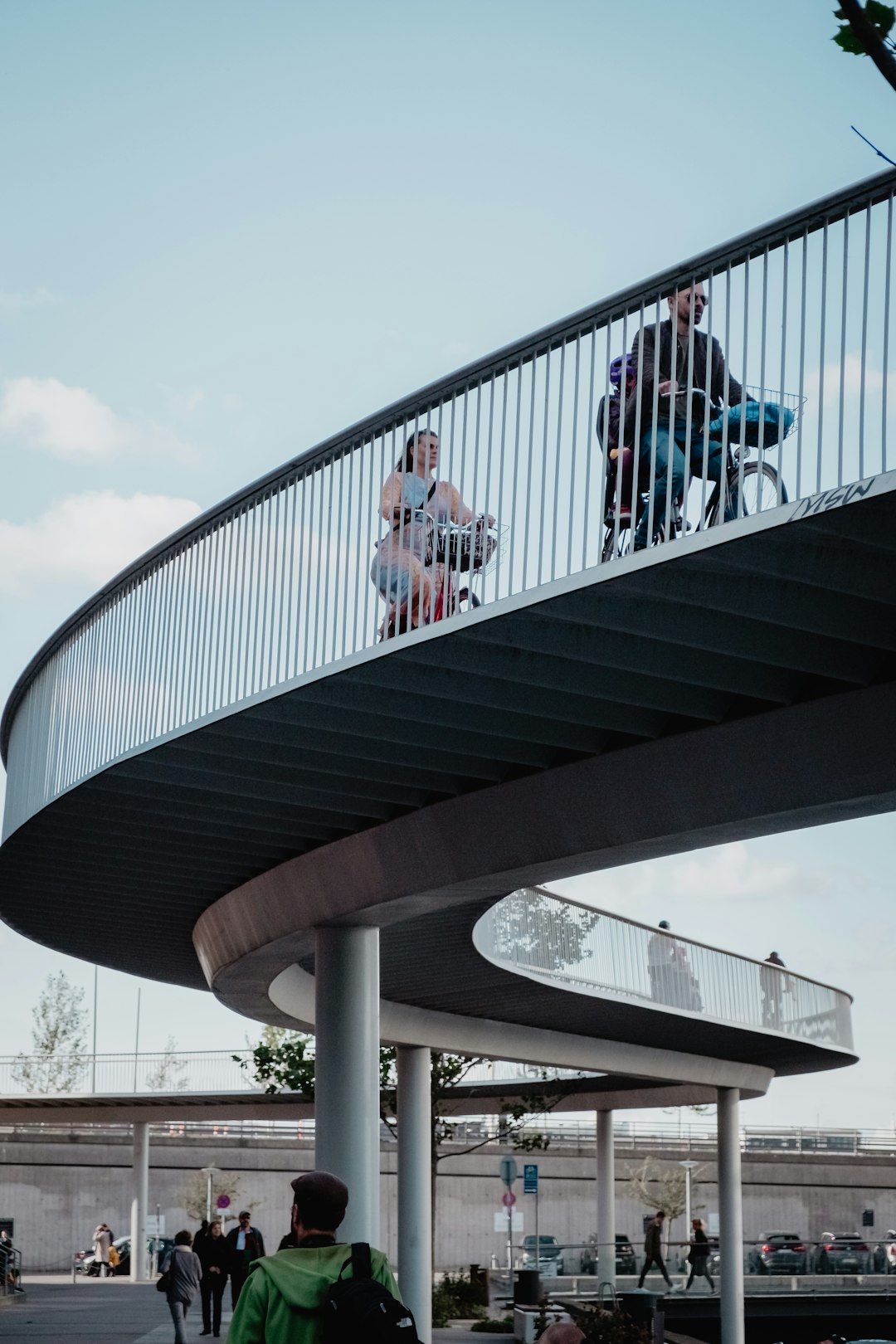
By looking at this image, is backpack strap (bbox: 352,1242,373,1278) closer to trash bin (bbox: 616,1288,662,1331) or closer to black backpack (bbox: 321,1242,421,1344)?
black backpack (bbox: 321,1242,421,1344)

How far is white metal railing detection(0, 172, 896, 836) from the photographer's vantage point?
25.1 feet

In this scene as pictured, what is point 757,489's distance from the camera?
793 cm

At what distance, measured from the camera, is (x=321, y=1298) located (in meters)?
4.79

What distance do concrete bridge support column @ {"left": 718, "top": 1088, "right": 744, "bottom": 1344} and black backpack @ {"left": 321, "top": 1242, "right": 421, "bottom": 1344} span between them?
2810 cm

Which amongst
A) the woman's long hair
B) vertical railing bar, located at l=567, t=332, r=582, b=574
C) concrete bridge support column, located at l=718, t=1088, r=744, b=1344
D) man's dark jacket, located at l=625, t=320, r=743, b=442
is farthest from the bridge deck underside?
concrete bridge support column, located at l=718, t=1088, r=744, b=1344

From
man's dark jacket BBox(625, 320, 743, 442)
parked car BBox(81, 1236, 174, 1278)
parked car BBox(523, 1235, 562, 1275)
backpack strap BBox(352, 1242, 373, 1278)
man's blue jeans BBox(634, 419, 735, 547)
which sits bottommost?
parked car BBox(81, 1236, 174, 1278)

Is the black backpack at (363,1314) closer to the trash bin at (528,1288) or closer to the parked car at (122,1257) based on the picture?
the trash bin at (528,1288)

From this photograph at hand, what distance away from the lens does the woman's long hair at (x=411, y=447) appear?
9883 mm

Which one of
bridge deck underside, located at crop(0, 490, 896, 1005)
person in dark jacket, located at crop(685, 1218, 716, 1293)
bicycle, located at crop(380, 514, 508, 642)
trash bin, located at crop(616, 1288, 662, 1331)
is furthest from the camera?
person in dark jacket, located at crop(685, 1218, 716, 1293)

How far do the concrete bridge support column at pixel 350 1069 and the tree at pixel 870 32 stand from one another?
1136cm

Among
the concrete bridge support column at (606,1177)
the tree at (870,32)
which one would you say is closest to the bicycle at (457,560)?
the tree at (870,32)

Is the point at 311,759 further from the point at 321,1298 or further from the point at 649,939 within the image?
the point at 649,939

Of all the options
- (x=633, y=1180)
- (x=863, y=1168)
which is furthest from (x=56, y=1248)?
(x=863, y=1168)

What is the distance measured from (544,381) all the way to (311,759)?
3.70m
